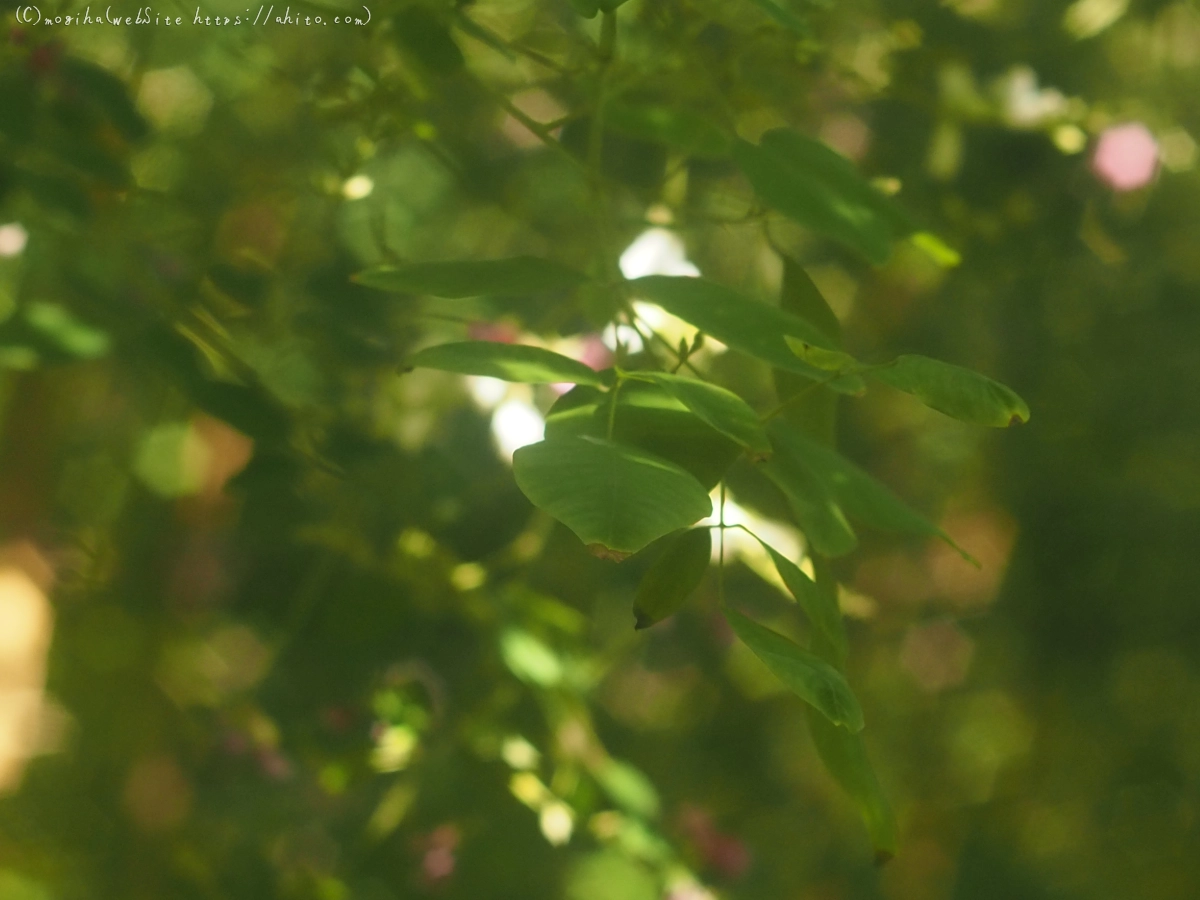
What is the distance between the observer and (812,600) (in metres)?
0.25

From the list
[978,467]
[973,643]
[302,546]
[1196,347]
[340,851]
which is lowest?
[340,851]

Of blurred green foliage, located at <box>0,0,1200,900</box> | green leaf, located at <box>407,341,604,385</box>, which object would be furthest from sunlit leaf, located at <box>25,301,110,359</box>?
green leaf, located at <box>407,341,604,385</box>

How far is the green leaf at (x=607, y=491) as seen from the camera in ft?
0.65

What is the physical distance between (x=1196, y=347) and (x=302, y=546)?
24.7 inches

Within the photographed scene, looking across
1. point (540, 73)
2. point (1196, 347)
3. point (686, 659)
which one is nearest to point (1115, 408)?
point (1196, 347)

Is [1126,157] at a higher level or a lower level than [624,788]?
higher

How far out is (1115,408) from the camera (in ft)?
2.70

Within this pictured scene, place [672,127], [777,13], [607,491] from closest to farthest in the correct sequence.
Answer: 1. [607,491]
2. [777,13]
3. [672,127]

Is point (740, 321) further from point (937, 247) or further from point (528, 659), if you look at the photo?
point (528, 659)

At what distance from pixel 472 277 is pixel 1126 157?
2.24 ft

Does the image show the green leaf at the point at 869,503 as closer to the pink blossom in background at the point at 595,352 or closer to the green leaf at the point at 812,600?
the green leaf at the point at 812,600

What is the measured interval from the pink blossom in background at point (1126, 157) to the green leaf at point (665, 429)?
2.24ft

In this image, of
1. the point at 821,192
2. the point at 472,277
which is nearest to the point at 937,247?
the point at 821,192

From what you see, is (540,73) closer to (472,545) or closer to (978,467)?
(472,545)
